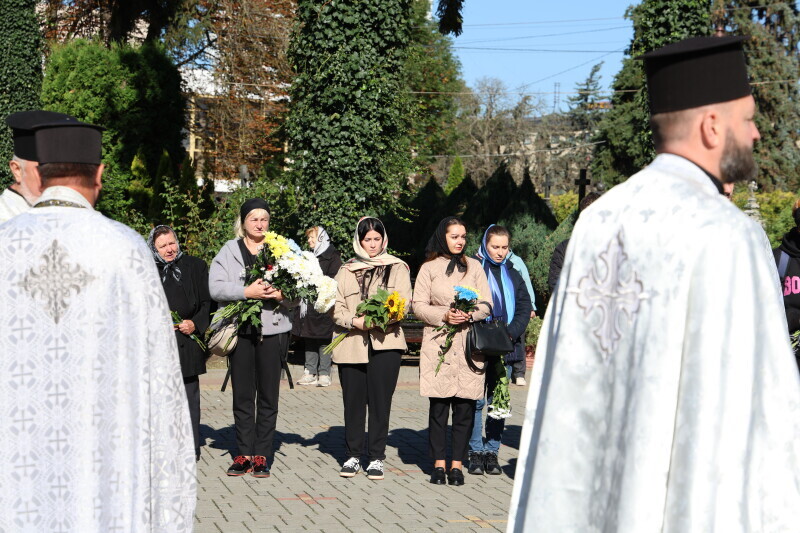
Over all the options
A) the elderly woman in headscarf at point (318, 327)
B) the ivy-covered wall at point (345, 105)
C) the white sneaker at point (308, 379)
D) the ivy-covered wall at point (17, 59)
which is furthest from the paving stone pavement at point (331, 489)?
the ivy-covered wall at point (17, 59)

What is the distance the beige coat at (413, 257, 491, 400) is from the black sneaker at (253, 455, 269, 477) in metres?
1.38

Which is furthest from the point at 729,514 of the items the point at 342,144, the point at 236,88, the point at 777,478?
the point at 236,88

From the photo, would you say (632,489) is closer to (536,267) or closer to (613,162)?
(536,267)

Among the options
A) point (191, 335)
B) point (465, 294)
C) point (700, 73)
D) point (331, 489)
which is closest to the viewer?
point (700, 73)

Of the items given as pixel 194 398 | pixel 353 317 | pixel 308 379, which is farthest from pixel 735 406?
pixel 308 379

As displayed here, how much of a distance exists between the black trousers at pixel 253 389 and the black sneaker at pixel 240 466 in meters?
0.06

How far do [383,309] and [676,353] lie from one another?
5.93 meters

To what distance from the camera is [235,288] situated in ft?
29.1

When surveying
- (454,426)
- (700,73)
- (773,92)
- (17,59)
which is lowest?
(454,426)

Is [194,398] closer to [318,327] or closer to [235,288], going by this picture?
[235,288]

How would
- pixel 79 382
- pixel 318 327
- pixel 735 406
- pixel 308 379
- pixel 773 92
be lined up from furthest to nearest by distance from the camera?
pixel 773 92, pixel 308 379, pixel 318 327, pixel 79 382, pixel 735 406

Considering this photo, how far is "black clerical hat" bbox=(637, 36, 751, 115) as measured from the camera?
114 inches

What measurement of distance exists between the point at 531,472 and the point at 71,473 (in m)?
1.45

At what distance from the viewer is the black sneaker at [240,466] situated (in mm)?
8867
